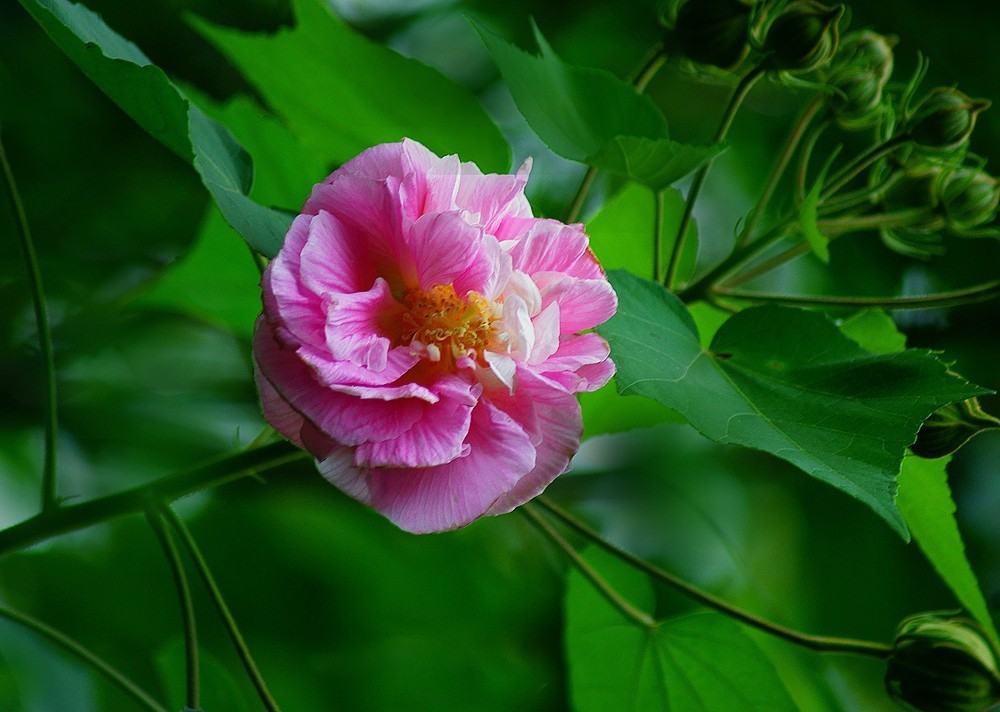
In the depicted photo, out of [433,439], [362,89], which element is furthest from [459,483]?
[362,89]

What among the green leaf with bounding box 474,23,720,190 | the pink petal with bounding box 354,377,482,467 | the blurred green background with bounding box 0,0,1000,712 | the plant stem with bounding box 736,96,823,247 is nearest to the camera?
the pink petal with bounding box 354,377,482,467

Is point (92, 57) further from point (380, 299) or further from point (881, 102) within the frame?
point (881, 102)

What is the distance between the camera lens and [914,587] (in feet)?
3.77

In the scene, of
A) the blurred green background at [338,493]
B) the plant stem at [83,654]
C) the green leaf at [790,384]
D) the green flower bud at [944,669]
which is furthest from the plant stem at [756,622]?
the blurred green background at [338,493]

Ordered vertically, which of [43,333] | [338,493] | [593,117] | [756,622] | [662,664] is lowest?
[338,493]

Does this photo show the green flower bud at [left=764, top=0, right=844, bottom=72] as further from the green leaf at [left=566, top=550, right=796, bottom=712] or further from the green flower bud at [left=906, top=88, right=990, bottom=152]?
the green leaf at [left=566, top=550, right=796, bottom=712]

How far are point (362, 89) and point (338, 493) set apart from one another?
1.59 feet

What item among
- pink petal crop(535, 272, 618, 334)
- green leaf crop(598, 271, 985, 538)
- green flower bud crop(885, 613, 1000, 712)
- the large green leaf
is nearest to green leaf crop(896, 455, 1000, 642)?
green flower bud crop(885, 613, 1000, 712)

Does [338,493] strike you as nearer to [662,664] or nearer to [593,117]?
[662,664]

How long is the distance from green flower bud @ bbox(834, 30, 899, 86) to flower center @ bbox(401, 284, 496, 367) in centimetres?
30

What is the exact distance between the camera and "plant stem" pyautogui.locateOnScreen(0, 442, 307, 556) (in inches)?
19.1

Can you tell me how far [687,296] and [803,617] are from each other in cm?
72

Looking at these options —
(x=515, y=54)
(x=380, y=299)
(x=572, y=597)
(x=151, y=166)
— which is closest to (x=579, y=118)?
(x=515, y=54)

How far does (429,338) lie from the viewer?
15.6 inches
